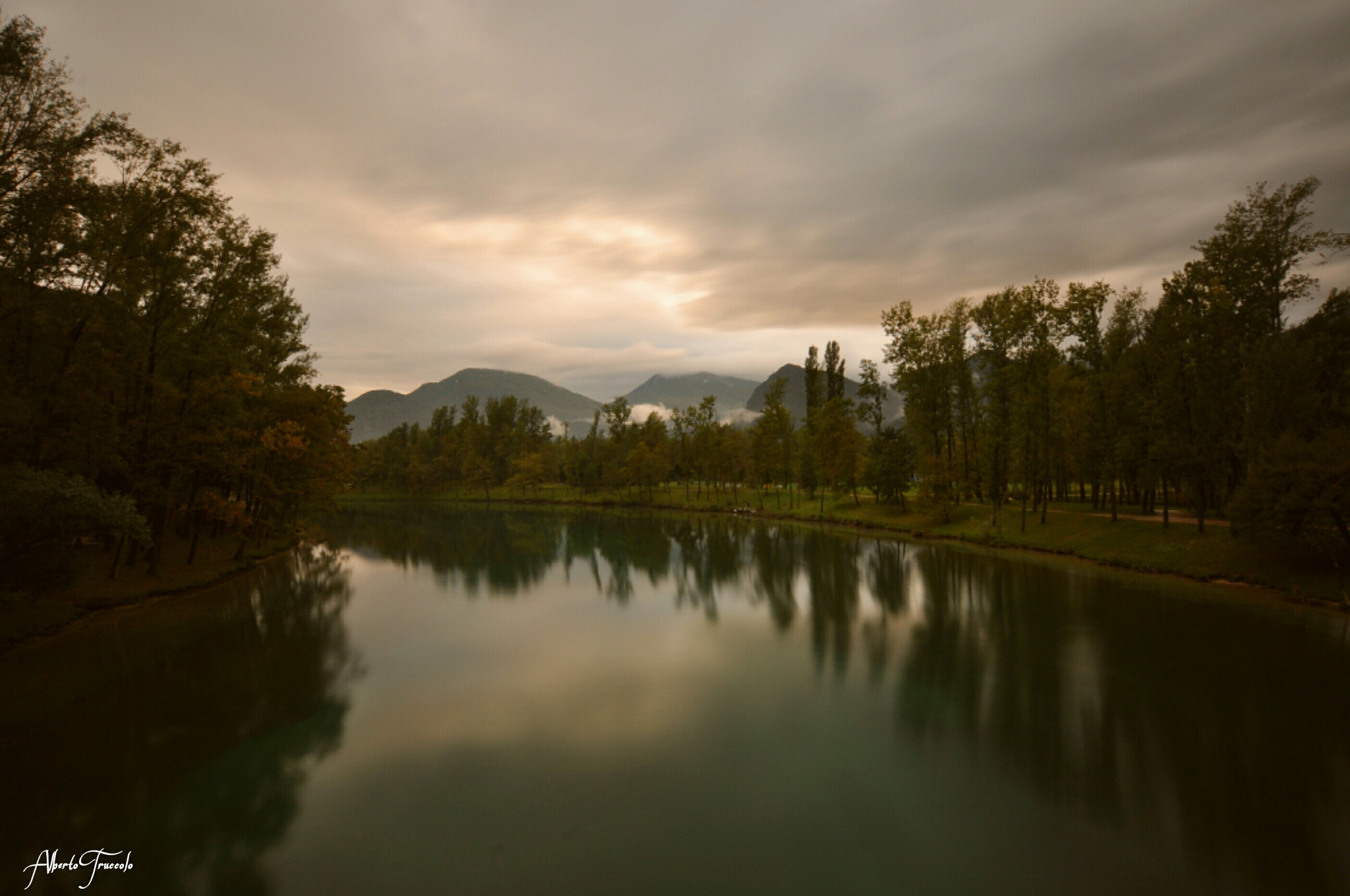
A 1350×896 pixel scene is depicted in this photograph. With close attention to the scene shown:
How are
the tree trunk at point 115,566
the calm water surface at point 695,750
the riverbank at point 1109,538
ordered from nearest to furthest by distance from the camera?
the calm water surface at point 695,750 < the riverbank at point 1109,538 < the tree trunk at point 115,566

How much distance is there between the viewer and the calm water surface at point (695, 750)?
27.5 feet

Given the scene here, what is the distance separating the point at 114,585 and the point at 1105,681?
111 feet

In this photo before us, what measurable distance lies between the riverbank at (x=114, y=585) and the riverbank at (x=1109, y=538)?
4190 centimetres

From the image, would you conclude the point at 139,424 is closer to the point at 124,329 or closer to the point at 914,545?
the point at 124,329

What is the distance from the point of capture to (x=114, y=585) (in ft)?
78.4

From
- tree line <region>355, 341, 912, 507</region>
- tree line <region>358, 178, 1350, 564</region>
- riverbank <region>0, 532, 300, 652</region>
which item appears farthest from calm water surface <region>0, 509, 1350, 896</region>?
tree line <region>355, 341, 912, 507</region>

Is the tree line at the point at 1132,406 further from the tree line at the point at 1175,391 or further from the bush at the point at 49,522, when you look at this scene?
the bush at the point at 49,522

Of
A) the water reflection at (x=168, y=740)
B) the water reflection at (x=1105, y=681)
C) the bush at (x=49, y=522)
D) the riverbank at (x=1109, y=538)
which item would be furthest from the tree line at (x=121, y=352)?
the riverbank at (x=1109, y=538)

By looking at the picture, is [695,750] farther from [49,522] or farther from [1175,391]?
[1175,391]

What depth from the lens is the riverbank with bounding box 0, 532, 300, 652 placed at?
18.3 metres

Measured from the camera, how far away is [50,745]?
38.8 ft

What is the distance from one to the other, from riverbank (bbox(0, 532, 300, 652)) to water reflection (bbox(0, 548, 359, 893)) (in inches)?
34.4

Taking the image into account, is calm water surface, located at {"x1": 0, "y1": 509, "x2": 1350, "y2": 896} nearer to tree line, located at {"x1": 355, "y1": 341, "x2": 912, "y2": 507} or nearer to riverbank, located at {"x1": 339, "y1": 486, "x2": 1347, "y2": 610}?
riverbank, located at {"x1": 339, "y1": 486, "x2": 1347, "y2": 610}

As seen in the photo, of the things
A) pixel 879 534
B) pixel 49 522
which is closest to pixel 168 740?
pixel 49 522
